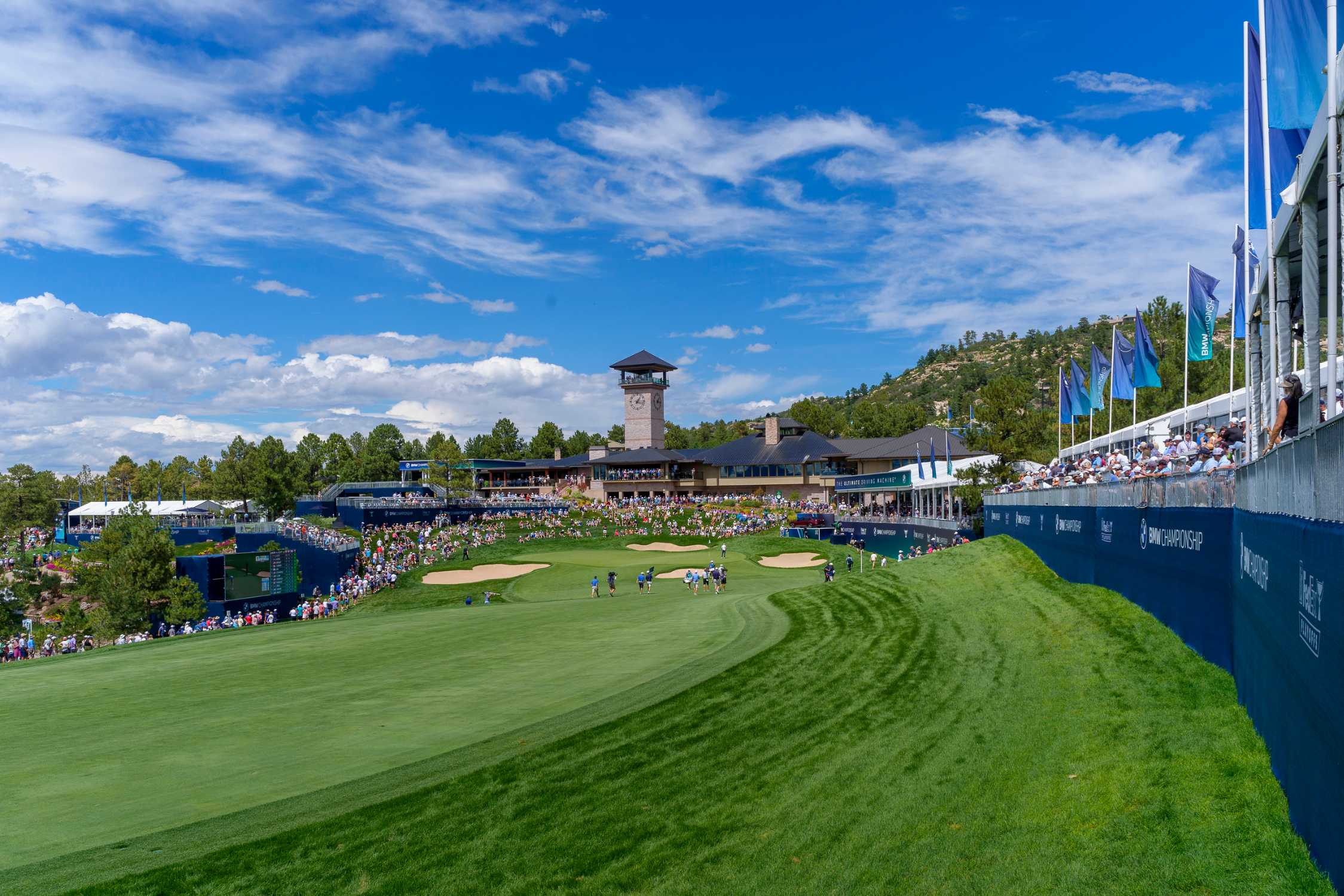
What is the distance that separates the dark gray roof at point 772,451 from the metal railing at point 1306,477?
281ft

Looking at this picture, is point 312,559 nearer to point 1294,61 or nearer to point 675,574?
point 675,574

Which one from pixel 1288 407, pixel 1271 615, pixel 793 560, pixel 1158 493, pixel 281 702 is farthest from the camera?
pixel 793 560

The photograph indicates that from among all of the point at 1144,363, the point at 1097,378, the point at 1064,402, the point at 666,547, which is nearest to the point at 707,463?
the point at 666,547

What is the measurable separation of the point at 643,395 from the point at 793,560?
63.5 meters

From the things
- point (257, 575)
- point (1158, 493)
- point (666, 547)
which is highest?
point (1158, 493)

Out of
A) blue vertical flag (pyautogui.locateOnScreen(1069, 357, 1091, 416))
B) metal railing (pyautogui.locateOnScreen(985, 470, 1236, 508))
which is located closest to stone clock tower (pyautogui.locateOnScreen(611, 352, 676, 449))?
blue vertical flag (pyautogui.locateOnScreen(1069, 357, 1091, 416))

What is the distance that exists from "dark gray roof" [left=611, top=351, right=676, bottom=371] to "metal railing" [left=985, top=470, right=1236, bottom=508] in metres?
92.3

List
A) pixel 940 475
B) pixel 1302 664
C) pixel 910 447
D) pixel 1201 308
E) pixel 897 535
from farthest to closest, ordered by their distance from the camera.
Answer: pixel 910 447 < pixel 940 475 < pixel 897 535 < pixel 1201 308 < pixel 1302 664

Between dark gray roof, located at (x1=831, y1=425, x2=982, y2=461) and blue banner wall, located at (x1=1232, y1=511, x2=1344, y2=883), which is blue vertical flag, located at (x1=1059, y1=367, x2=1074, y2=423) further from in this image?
blue banner wall, located at (x1=1232, y1=511, x2=1344, y2=883)

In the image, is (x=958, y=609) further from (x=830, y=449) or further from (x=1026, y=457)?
(x=830, y=449)

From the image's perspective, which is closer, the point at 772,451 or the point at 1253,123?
the point at 1253,123

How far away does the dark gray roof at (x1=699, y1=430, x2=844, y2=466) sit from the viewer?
98.1 metres

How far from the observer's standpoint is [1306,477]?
26.1 ft

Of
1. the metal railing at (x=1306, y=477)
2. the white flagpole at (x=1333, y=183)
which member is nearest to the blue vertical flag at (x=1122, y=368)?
the metal railing at (x=1306, y=477)
